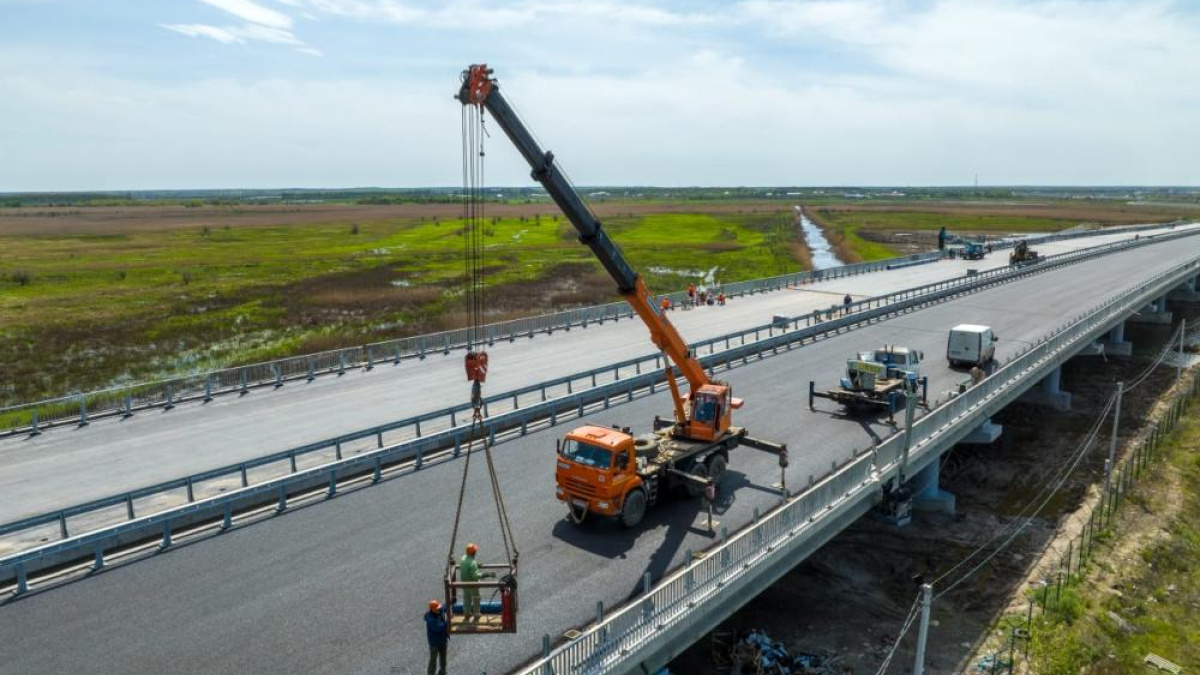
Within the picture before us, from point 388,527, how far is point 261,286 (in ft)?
233

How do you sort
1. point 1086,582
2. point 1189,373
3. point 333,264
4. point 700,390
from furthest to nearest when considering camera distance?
1. point 333,264
2. point 1189,373
3. point 1086,582
4. point 700,390

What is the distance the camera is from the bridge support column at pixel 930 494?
2888 cm

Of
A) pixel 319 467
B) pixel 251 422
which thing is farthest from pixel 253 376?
pixel 319 467

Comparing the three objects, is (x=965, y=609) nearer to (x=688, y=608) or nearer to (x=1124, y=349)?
(x=688, y=608)

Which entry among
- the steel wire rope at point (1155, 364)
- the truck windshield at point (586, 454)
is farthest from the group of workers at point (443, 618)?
the steel wire rope at point (1155, 364)

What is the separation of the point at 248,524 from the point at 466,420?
941 cm

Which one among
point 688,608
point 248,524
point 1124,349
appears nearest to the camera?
point 688,608

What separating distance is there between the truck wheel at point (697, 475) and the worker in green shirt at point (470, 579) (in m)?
7.33

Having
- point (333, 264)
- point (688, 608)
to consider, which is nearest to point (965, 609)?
point (688, 608)

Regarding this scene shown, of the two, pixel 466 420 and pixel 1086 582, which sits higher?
pixel 466 420

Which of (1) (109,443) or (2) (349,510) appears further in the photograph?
(1) (109,443)

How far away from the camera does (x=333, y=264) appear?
104 metres

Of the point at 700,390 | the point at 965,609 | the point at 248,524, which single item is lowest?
the point at 965,609

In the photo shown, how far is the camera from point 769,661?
64.6 ft
